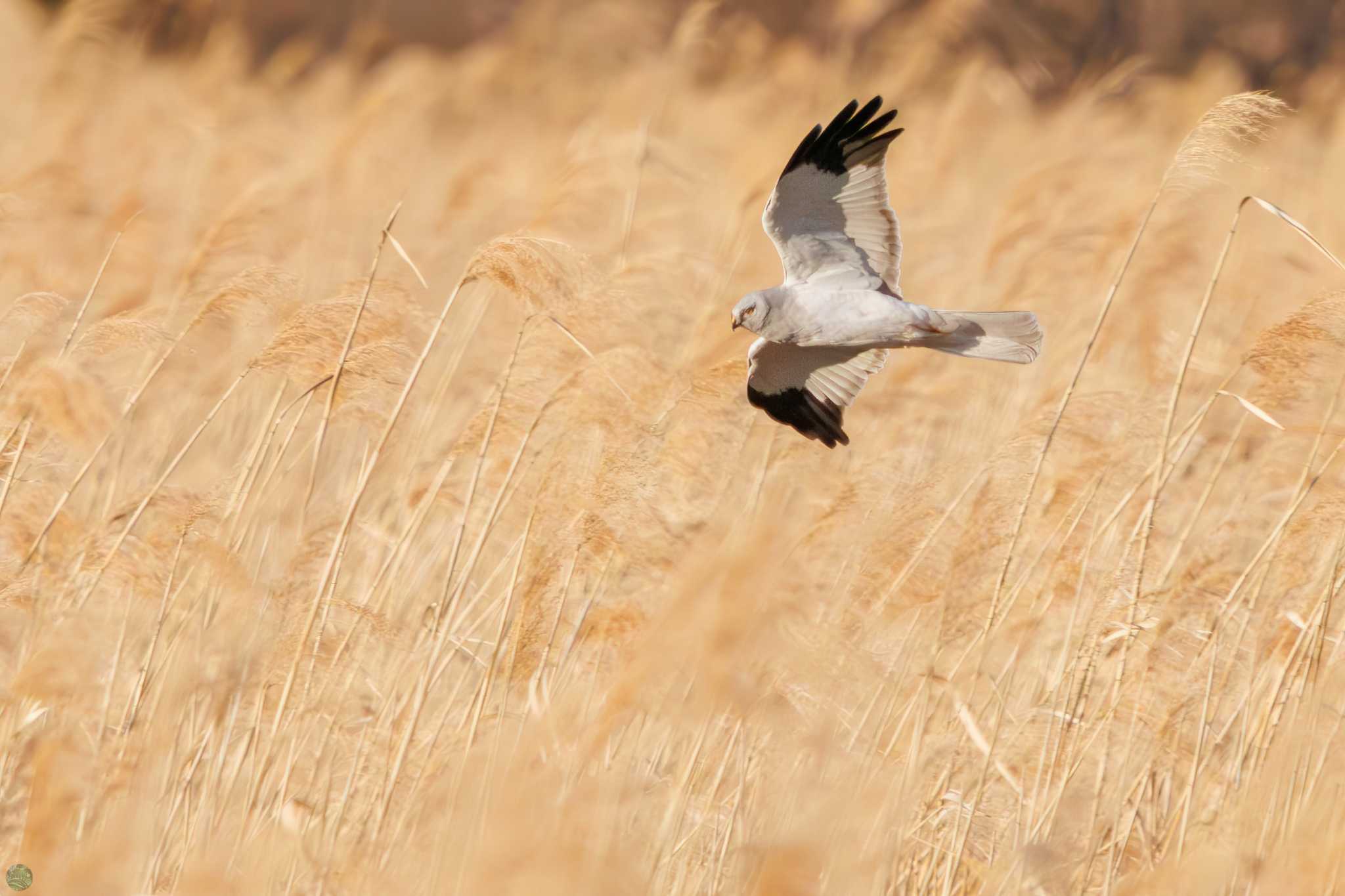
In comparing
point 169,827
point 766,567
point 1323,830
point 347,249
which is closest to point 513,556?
point 169,827

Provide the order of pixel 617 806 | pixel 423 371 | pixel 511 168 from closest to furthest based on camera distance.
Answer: pixel 617 806 < pixel 423 371 < pixel 511 168

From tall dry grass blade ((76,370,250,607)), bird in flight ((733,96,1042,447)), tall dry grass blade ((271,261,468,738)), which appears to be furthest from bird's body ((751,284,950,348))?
tall dry grass blade ((76,370,250,607))

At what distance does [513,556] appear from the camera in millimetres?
3668

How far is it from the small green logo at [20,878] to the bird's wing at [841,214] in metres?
2.51

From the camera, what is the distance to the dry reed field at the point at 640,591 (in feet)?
8.76

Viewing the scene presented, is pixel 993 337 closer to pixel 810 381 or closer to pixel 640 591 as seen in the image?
pixel 810 381

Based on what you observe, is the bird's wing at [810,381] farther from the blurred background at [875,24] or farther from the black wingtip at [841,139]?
the blurred background at [875,24]

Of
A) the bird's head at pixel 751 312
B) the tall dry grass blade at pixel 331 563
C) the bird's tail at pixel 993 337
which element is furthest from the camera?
the bird's tail at pixel 993 337

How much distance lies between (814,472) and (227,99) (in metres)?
6.25

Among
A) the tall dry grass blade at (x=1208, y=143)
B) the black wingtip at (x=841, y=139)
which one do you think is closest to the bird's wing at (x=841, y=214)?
the black wingtip at (x=841, y=139)

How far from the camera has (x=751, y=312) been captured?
387 centimetres

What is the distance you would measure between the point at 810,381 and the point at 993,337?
0.63m

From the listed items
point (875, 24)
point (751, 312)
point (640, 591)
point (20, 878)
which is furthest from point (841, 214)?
point (875, 24)

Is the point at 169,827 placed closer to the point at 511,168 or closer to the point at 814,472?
the point at 814,472
